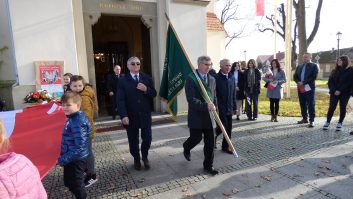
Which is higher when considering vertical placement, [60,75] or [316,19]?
[316,19]

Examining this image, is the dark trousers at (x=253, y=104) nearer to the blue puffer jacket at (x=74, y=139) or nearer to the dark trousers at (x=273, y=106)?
the dark trousers at (x=273, y=106)

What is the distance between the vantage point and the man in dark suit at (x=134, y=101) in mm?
4352

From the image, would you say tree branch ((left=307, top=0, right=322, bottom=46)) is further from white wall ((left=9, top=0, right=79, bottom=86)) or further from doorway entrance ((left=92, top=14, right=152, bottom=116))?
white wall ((left=9, top=0, right=79, bottom=86))

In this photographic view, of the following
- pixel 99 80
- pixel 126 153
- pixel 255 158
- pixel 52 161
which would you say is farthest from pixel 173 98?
pixel 99 80

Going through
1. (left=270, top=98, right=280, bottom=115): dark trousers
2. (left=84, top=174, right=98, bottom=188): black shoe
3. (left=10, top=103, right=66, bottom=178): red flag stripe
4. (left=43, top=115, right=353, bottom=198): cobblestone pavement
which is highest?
(left=10, top=103, right=66, bottom=178): red flag stripe

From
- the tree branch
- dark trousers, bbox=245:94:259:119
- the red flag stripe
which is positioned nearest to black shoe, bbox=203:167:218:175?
the red flag stripe

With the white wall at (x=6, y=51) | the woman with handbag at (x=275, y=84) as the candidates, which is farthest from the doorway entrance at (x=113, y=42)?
the woman with handbag at (x=275, y=84)

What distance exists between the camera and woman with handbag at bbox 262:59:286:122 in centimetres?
817

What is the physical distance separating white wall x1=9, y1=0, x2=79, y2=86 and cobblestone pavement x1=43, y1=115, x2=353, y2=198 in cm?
289

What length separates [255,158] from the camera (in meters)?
5.09

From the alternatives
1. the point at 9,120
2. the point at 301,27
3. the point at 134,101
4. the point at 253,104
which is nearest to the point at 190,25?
the point at 253,104

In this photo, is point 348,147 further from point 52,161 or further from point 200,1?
point 200,1

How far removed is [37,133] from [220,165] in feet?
10.2

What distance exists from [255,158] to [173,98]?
210 centimetres
